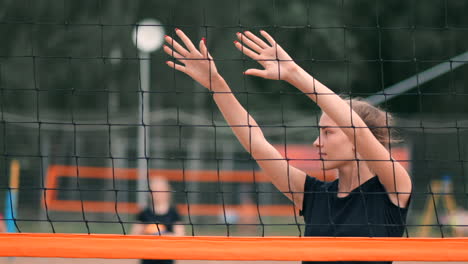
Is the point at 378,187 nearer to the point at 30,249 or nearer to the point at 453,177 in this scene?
the point at 30,249

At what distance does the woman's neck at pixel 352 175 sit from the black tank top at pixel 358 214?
3 cm

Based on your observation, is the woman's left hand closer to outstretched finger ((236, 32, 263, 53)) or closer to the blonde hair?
outstretched finger ((236, 32, 263, 53))

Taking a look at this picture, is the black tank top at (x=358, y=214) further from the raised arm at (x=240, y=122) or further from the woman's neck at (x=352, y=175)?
the raised arm at (x=240, y=122)

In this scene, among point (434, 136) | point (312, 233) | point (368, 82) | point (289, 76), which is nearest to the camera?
point (289, 76)

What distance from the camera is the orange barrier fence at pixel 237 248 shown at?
276 cm

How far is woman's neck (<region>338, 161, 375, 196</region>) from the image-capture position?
2.81 m

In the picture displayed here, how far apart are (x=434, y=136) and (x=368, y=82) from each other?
5838 mm

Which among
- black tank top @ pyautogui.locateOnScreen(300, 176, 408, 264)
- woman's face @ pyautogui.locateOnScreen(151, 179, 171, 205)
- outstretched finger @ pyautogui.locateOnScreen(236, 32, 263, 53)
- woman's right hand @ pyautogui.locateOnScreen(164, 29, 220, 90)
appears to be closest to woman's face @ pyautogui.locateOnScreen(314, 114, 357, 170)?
black tank top @ pyautogui.locateOnScreen(300, 176, 408, 264)

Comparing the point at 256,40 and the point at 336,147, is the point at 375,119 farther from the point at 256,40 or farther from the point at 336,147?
the point at 256,40

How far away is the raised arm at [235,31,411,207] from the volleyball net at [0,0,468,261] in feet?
0.80

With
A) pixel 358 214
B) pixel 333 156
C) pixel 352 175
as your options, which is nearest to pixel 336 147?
pixel 333 156

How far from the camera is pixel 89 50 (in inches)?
793

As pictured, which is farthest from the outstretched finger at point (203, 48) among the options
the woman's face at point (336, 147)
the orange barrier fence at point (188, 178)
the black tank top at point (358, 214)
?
the orange barrier fence at point (188, 178)

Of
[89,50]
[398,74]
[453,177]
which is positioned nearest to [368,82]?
[398,74]
